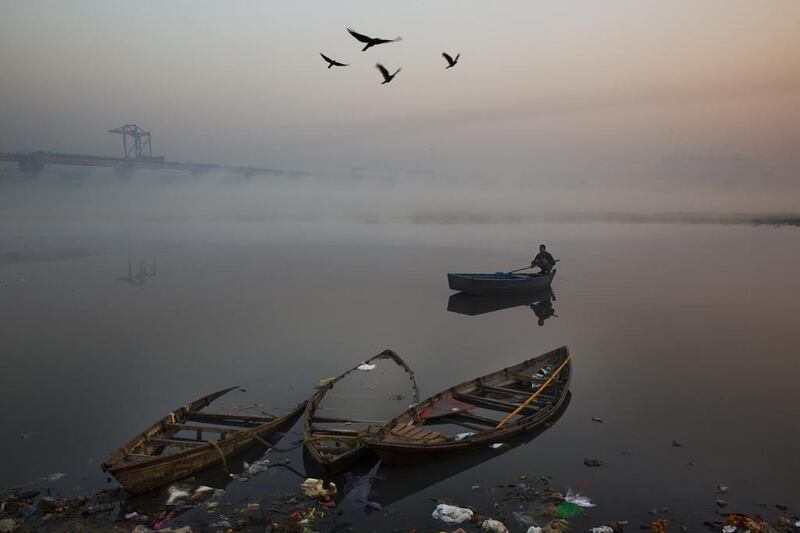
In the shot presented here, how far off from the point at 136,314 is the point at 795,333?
24380 mm

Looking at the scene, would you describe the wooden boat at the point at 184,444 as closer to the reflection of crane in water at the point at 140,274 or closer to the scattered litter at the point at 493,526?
the scattered litter at the point at 493,526

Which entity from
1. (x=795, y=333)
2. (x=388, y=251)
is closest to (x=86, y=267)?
(x=388, y=251)

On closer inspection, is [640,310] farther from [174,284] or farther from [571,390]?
[174,284]

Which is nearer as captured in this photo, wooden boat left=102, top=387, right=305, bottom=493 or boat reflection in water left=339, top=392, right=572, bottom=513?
wooden boat left=102, top=387, right=305, bottom=493

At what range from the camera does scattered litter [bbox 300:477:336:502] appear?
8710 mm

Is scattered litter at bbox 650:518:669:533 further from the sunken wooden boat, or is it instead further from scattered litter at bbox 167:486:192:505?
scattered litter at bbox 167:486:192:505

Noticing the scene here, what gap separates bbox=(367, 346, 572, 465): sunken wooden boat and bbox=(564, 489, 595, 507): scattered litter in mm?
1760

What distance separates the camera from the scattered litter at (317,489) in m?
8.71

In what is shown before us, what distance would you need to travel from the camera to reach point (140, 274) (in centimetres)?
3312

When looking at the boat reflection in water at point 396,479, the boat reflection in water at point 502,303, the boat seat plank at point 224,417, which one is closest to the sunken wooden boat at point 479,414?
the boat reflection in water at point 396,479

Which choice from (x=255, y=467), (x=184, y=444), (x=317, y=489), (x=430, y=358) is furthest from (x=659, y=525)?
(x=430, y=358)

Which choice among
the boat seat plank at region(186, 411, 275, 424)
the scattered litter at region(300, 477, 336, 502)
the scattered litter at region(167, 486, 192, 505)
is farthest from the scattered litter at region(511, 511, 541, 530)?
the boat seat plank at region(186, 411, 275, 424)

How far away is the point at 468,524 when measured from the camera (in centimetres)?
806

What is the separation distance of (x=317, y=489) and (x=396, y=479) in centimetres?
137
